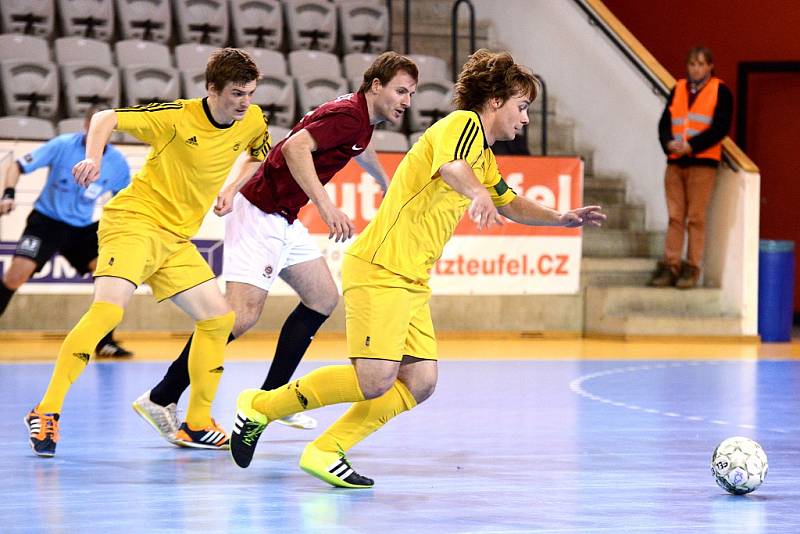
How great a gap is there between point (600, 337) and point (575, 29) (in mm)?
3639

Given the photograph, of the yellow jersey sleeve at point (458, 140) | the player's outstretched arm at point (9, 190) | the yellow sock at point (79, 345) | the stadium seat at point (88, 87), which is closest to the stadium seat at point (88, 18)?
the stadium seat at point (88, 87)

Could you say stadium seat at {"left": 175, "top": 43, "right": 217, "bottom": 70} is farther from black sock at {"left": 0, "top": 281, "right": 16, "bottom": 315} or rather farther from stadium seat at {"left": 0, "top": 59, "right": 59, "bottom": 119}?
black sock at {"left": 0, "top": 281, "right": 16, "bottom": 315}

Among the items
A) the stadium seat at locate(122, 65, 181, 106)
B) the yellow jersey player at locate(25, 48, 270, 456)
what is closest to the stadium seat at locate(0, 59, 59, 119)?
the stadium seat at locate(122, 65, 181, 106)

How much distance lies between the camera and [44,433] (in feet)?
17.7

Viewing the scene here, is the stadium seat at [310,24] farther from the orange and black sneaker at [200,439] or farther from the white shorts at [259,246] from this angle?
the orange and black sneaker at [200,439]

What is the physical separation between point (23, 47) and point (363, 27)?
11.5 feet

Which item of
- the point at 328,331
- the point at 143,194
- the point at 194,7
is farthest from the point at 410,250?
the point at 194,7

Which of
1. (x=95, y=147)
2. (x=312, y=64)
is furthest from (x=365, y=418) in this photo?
(x=312, y=64)

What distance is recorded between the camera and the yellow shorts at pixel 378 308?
470cm

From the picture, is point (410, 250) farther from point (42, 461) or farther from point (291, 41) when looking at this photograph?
point (291, 41)

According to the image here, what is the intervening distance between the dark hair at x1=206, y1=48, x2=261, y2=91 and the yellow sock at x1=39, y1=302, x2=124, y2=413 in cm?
104

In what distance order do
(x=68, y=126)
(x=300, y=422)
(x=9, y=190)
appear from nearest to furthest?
(x=300, y=422)
(x=9, y=190)
(x=68, y=126)

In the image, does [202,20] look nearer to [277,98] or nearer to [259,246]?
[277,98]

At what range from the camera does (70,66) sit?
12.0 metres
